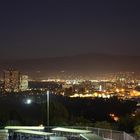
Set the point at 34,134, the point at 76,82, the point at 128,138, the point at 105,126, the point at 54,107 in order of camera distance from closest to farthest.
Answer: the point at 128,138
the point at 34,134
the point at 105,126
the point at 54,107
the point at 76,82

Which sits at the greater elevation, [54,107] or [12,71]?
[12,71]

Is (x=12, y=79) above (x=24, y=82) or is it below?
above

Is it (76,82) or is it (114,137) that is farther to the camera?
(76,82)

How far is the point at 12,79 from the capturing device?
12700 centimetres

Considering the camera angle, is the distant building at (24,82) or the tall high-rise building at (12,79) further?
the distant building at (24,82)

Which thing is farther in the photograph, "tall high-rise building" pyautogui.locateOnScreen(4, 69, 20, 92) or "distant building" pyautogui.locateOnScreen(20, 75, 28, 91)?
"distant building" pyautogui.locateOnScreen(20, 75, 28, 91)

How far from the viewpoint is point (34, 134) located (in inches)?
862

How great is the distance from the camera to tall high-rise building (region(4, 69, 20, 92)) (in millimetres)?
125125

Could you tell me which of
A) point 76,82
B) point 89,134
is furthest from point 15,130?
point 76,82

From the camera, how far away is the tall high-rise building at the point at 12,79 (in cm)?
12512

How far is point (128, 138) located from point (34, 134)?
171 inches

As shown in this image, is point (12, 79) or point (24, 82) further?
point (24, 82)

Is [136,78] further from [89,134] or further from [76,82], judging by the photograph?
[89,134]

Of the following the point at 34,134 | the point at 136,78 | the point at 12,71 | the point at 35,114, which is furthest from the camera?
the point at 136,78
